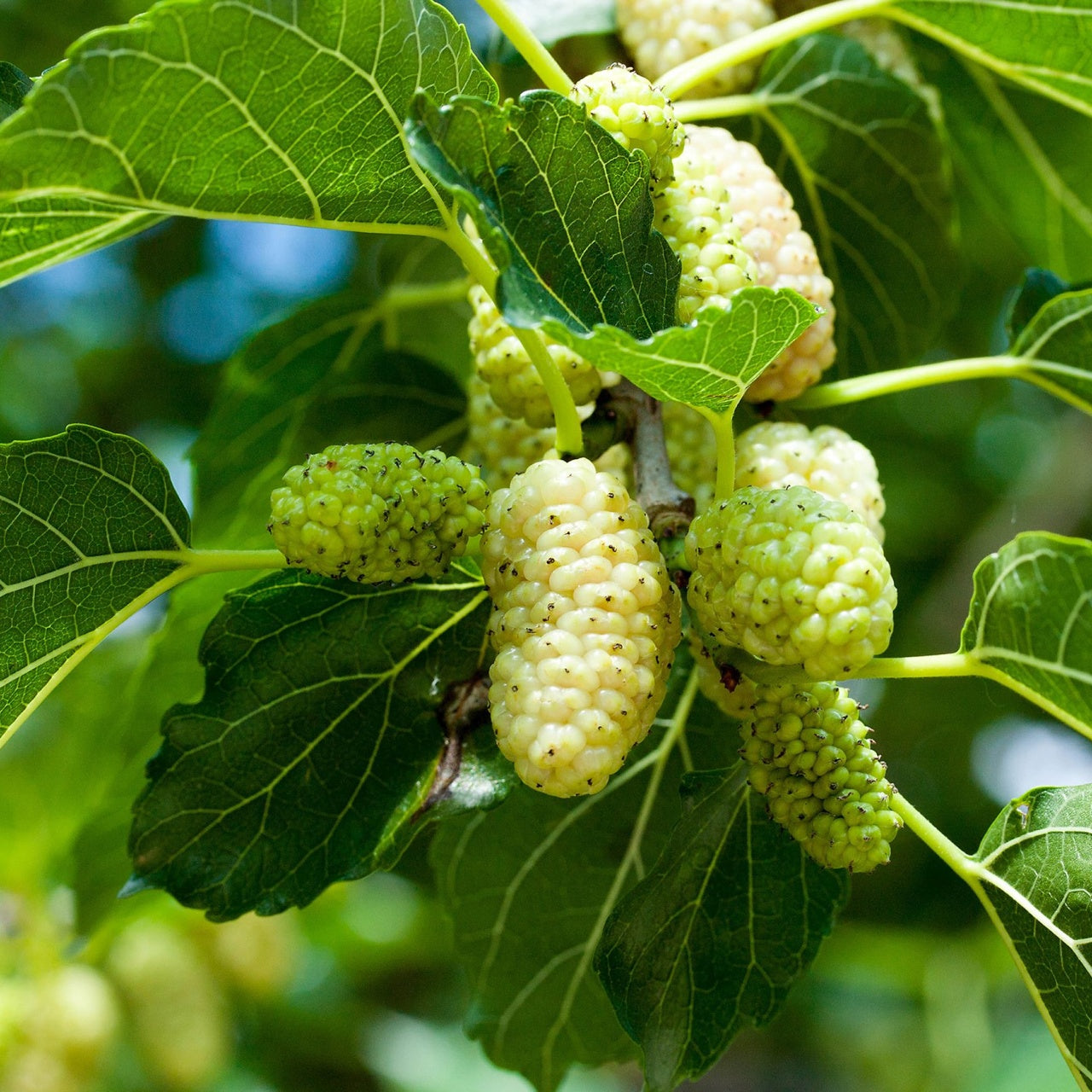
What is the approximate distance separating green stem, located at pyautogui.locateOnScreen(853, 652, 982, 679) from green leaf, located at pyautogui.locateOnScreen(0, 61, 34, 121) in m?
0.52

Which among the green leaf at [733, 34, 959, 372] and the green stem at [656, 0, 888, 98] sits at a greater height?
the green stem at [656, 0, 888, 98]

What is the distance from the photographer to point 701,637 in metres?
0.62

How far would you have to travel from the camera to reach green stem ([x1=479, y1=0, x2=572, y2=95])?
0.68m

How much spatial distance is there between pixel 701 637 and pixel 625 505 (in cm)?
9

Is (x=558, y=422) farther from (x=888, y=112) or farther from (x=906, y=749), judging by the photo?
(x=906, y=749)

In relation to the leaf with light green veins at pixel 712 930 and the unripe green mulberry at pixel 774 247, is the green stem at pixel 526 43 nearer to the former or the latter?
the unripe green mulberry at pixel 774 247

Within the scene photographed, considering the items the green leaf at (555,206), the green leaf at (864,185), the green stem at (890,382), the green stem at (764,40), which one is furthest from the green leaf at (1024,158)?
the green leaf at (555,206)

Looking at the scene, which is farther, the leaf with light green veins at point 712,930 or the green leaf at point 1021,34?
the green leaf at point 1021,34

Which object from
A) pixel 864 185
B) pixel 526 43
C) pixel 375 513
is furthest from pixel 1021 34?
pixel 375 513

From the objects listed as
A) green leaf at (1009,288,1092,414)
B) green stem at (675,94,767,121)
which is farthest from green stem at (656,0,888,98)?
green leaf at (1009,288,1092,414)

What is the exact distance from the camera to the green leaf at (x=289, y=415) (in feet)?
3.32

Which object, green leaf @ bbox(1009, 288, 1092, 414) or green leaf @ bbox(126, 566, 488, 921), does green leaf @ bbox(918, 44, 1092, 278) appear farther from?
green leaf @ bbox(126, 566, 488, 921)

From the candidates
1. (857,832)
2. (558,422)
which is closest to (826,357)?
(558,422)

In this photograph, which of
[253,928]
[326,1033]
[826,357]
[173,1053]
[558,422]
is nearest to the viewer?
[558,422]
